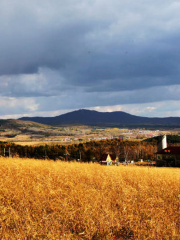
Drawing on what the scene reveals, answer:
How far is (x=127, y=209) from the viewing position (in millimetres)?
5859

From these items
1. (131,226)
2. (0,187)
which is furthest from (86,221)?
(0,187)

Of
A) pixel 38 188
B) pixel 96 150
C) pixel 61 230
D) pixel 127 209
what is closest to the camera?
pixel 61 230

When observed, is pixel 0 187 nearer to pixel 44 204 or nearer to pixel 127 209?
pixel 44 204

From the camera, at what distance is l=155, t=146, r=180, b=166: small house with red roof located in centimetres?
6439

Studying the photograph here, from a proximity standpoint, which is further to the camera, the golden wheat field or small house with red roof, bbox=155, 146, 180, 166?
small house with red roof, bbox=155, 146, 180, 166

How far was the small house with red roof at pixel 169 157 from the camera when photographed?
64387 mm

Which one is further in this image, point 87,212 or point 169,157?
point 169,157

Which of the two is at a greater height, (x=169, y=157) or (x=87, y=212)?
(x=87, y=212)

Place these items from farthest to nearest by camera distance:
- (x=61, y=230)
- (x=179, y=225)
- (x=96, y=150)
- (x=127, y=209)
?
(x=96, y=150) < (x=127, y=209) < (x=179, y=225) < (x=61, y=230)

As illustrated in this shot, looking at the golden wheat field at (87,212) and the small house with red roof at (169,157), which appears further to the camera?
the small house with red roof at (169,157)

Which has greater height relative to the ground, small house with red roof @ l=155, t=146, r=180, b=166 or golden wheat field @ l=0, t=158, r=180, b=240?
golden wheat field @ l=0, t=158, r=180, b=240

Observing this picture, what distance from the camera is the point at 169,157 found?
219 feet

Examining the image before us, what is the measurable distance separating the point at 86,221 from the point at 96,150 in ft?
330

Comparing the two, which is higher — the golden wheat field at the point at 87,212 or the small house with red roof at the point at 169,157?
the golden wheat field at the point at 87,212
